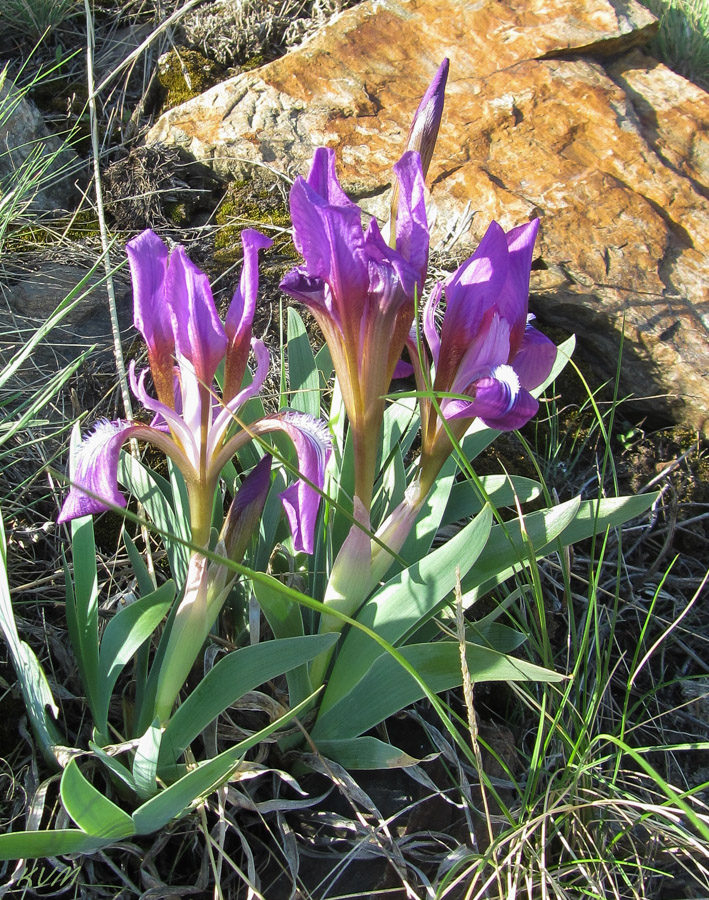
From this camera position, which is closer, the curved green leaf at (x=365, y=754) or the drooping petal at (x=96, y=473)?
the drooping petal at (x=96, y=473)

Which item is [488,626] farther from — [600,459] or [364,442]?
[600,459]

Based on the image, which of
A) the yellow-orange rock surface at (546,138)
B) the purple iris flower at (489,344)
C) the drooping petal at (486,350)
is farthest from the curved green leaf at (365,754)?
the yellow-orange rock surface at (546,138)

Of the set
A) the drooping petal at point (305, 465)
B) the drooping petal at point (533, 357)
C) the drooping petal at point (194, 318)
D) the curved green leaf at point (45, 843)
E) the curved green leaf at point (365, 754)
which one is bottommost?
the curved green leaf at point (365, 754)

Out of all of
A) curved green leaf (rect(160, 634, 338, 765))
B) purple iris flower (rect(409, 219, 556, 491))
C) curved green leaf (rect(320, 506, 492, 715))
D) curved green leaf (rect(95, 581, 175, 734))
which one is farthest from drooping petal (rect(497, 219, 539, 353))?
curved green leaf (rect(95, 581, 175, 734))

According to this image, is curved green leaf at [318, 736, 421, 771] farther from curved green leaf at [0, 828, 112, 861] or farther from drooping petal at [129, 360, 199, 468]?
drooping petal at [129, 360, 199, 468]

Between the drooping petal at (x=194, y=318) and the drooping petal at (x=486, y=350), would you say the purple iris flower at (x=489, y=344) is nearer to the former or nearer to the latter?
the drooping petal at (x=486, y=350)

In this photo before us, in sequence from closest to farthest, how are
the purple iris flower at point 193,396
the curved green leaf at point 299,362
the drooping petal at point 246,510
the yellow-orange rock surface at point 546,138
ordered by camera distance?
the purple iris flower at point 193,396, the drooping petal at point 246,510, the curved green leaf at point 299,362, the yellow-orange rock surface at point 546,138

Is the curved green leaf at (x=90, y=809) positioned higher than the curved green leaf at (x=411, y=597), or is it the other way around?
the curved green leaf at (x=411, y=597)
